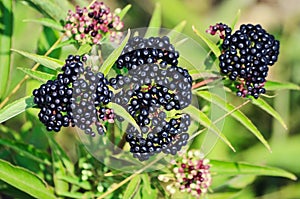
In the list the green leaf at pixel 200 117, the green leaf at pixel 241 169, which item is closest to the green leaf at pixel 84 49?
the green leaf at pixel 200 117

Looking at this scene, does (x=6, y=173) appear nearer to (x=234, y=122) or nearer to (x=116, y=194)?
(x=116, y=194)

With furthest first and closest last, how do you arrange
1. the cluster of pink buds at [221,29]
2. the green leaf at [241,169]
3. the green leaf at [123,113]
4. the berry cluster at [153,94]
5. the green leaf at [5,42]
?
1. the green leaf at [5,42]
2. the green leaf at [241,169]
3. the cluster of pink buds at [221,29]
4. the berry cluster at [153,94]
5. the green leaf at [123,113]

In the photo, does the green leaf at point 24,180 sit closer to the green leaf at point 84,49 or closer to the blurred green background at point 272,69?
the green leaf at point 84,49

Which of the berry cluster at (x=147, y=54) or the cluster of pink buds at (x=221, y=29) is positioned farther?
the cluster of pink buds at (x=221, y=29)

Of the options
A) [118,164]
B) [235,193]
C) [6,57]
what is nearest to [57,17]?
[6,57]

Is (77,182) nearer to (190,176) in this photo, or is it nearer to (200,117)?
(190,176)

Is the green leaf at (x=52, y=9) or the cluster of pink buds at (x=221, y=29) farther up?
the green leaf at (x=52, y=9)

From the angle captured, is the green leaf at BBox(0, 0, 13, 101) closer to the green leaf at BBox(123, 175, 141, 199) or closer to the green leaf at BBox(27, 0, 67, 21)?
the green leaf at BBox(27, 0, 67, 21)
